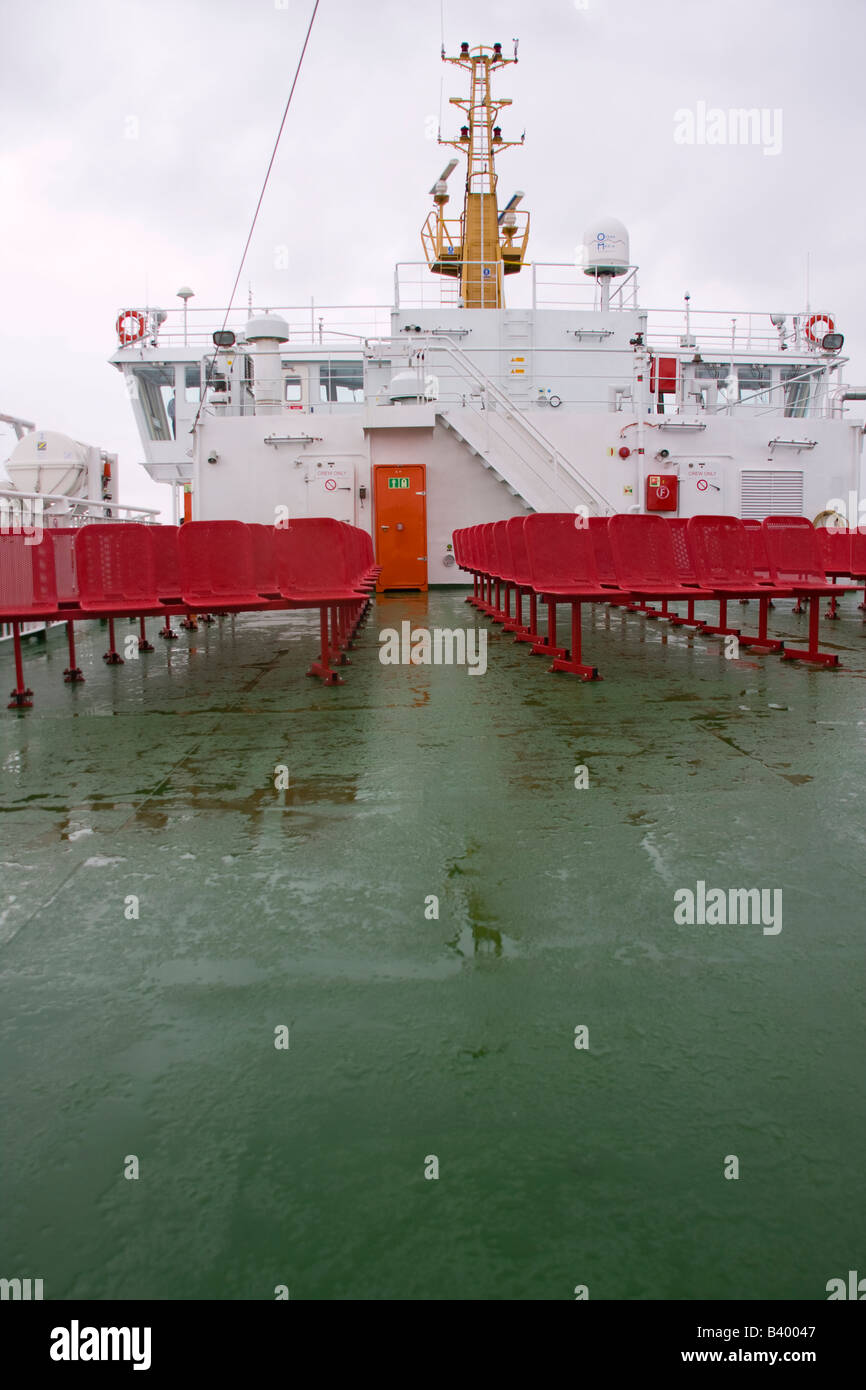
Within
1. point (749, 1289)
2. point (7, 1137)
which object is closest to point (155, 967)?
point (7, 1137)

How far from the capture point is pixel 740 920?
8.46 ft

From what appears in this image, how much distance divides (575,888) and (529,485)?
14969 mm

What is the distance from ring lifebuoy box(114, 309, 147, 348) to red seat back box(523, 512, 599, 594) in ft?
65.8

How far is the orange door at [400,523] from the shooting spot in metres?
16.9

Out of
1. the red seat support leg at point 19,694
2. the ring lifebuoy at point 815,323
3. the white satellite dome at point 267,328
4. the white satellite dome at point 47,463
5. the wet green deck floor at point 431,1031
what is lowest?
the wet green deck floor at point 431,1031

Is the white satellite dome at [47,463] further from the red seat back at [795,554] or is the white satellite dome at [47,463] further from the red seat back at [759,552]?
the red seat back at [795,554]

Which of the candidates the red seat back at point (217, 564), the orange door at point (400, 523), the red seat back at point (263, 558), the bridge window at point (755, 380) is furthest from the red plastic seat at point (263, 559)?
the bridge window at point (755, 380)

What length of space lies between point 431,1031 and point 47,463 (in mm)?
14972

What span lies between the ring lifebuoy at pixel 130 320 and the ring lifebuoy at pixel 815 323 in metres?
16.3

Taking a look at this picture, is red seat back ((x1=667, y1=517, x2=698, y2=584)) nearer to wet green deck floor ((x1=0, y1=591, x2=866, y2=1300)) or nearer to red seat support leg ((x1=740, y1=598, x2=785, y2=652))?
red seat support leg ((x1=740, y1=598, x2=785, y2=652))

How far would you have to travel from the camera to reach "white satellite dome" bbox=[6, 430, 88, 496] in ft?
49.5

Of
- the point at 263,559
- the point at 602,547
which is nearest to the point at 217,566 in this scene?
the point at 263,559

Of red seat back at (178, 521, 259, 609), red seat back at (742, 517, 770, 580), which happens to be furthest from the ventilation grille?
red seat back at (178, 521, 259, 609)

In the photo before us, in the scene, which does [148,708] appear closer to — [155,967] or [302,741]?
[302,741]
